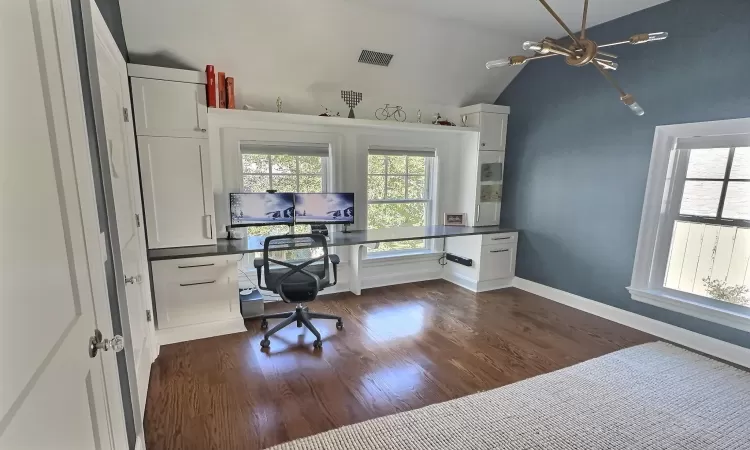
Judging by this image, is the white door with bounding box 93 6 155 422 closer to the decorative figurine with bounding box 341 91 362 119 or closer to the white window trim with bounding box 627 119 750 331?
the decorative figurine with bounding box 341 91 362 119

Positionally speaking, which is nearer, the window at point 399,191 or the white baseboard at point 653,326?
the white baseboard at point 653,326

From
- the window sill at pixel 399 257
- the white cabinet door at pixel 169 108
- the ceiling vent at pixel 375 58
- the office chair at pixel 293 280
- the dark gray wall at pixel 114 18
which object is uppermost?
the ceiling vent at pixel 375 58

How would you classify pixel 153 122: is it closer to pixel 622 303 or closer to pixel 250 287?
pixel 250 287

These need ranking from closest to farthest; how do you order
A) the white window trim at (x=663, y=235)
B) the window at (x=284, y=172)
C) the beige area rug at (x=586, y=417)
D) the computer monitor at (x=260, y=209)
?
the beige area rug at (x=586, y=417), the white window trim at (x=663, y=235), the computer monitor at (x=260, y=209), the window at (x=284, y=172)

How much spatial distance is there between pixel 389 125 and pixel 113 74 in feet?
A: 7.47

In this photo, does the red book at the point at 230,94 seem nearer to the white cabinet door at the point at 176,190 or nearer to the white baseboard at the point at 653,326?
the white cabinet door at the point at 176,190

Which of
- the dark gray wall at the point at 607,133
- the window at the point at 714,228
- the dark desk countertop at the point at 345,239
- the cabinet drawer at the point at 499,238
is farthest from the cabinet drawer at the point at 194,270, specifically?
the window at the point at 714,228

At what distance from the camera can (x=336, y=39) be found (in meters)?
2.98

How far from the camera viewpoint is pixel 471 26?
317 centimetres

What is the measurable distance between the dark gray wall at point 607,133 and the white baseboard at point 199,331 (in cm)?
310

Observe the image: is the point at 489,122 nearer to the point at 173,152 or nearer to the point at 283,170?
the point at 283,170

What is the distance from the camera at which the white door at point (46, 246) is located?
604mm

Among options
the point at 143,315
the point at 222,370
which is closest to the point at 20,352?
the point at 143,315

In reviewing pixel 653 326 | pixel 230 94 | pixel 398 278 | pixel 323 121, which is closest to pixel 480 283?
pixel 398 278
